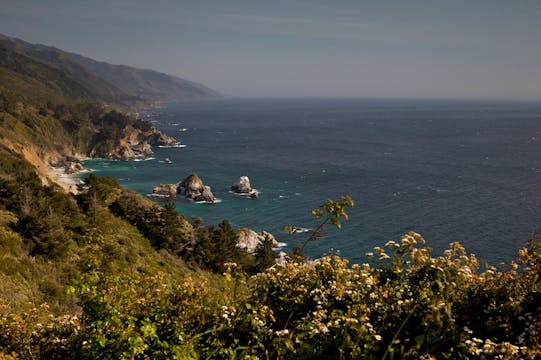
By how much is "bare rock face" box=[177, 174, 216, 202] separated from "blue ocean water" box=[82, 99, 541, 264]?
3.44 metres

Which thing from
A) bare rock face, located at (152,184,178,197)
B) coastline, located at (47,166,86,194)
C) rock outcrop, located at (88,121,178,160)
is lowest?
bare rock face, located at (152,184,178,197)

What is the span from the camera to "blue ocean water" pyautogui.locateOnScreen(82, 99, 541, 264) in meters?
63.5

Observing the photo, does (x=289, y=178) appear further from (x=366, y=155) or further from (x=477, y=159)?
(x=477, y=159)

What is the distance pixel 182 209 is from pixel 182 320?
75330 mm

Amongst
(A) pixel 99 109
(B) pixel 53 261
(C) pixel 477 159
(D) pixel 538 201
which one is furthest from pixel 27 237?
(A) pixel 99 109

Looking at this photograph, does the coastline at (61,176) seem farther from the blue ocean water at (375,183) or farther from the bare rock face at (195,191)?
the bare rock face at (195,191)

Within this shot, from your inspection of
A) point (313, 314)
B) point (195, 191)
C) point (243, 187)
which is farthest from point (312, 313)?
point (243, 187)

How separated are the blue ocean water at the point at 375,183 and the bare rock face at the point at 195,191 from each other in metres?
3.44

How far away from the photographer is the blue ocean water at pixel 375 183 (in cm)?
6347

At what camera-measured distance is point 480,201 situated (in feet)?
259

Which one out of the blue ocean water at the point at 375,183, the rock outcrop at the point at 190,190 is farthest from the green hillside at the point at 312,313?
the rock outcrop at the point at 190,190

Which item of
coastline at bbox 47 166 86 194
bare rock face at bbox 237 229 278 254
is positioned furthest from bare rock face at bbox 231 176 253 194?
coastline at bbox 47 166 86 194

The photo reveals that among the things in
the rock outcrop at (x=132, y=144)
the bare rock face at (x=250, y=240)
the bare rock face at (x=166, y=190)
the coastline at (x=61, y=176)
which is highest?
the rock outcrop at (x=132, y=144)

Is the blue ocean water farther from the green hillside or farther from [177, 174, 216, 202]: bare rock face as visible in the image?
the green hillside
